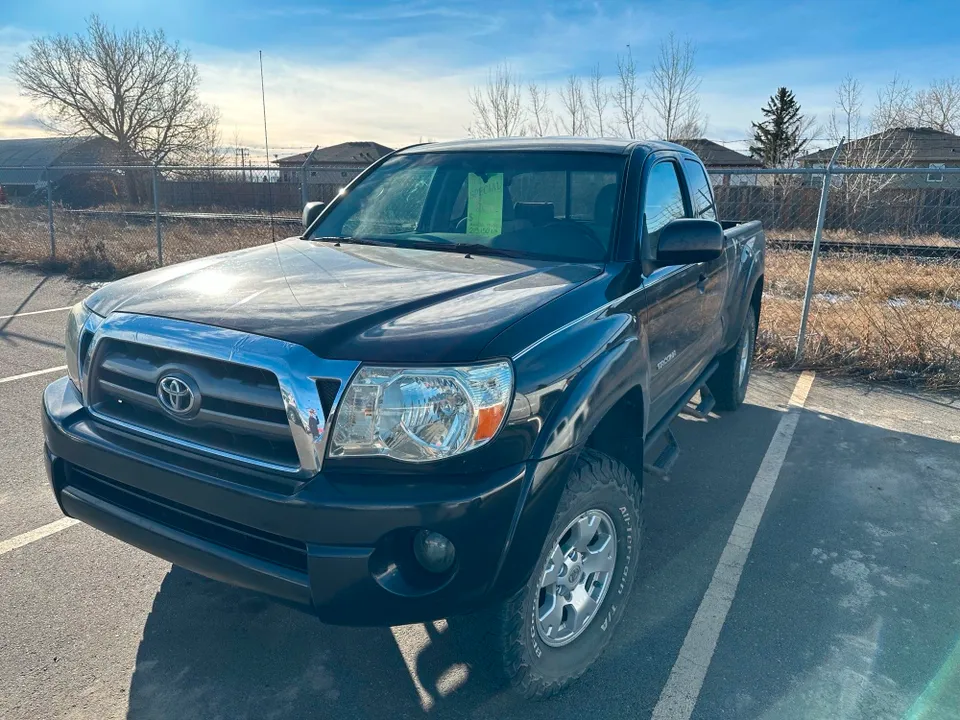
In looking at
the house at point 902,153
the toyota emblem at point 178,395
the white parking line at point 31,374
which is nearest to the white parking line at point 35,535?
the toyota emblem at point 178,395

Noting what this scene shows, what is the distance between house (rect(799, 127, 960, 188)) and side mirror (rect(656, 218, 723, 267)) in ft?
43.6

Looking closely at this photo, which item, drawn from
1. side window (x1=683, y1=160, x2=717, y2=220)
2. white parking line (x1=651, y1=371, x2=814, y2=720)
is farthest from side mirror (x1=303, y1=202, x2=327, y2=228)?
white parking line (x1=651, y1=371, x2=814, y2=720)

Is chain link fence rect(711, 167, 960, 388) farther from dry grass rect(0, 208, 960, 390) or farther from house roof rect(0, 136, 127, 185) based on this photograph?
house roof rect(0, 136, 127, 185)

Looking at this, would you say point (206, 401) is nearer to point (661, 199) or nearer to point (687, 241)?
point (687, 241)

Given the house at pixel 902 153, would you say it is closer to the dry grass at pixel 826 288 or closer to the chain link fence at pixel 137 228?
the dry grass at pixel 826 288

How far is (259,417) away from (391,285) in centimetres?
75

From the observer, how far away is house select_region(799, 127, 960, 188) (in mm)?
21969

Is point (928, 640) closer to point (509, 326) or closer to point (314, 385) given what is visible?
point (509, 326)

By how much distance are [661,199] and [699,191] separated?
1038 mm

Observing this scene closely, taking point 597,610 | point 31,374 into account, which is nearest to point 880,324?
point 597,610

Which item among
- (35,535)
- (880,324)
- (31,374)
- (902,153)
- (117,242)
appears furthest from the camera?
(902,153)

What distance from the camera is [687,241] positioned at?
9.95ft

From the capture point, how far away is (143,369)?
7.53 feet

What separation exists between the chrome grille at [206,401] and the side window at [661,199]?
198 cm
